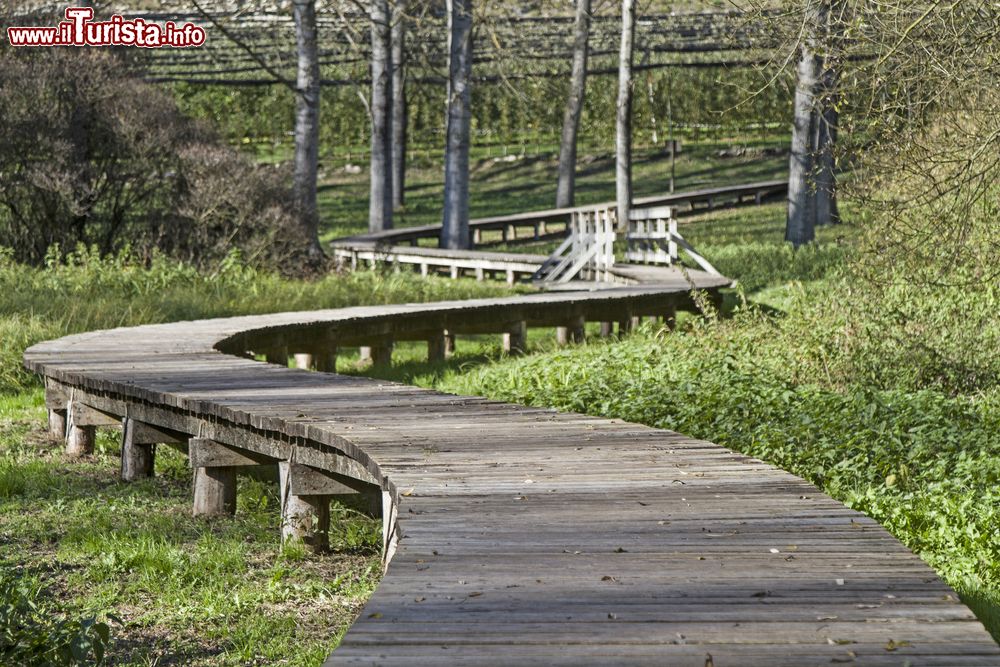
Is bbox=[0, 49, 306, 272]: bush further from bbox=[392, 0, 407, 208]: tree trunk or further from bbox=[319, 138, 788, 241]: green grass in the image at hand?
bbox=[319, 138, 788, 241]: green grass

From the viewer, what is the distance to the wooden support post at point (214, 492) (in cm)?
746

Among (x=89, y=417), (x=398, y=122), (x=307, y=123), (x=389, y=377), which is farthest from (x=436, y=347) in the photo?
(x=398, y=122)

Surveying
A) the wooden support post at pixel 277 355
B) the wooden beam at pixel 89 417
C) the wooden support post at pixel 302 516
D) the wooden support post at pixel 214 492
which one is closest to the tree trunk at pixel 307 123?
the wooden support post at pixel 277 355

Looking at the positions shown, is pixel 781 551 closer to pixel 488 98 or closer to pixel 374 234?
pixel 374 234

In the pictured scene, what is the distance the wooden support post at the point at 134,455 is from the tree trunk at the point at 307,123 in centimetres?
1052

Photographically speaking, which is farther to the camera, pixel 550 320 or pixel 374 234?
pixel 374 234

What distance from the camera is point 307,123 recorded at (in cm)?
2008

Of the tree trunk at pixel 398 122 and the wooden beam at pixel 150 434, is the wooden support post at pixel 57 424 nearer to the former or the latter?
the wooden beam at pixel 150 434

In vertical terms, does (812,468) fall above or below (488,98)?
below

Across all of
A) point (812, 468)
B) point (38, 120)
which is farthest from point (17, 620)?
point (38, 120)

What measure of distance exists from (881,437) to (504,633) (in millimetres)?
4997

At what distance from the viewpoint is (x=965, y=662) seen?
3.21m

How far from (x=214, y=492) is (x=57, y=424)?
285cm

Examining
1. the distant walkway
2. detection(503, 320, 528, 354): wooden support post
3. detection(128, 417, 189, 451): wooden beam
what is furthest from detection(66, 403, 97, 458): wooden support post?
the distant walkway
